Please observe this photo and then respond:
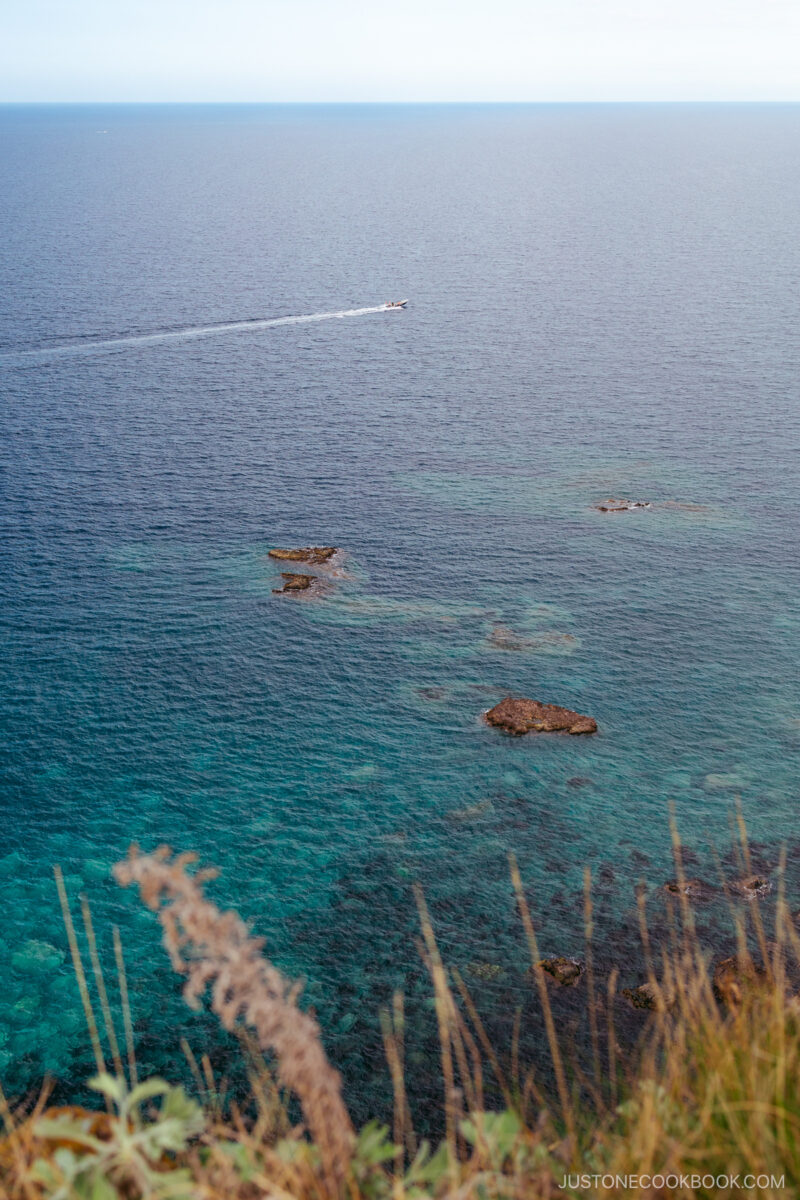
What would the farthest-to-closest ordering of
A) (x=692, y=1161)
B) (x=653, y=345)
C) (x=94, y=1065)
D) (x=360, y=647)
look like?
(x=653, y=345) → (x=360, y=647) → (x=94, y=1065) → (x=692, y=1161)

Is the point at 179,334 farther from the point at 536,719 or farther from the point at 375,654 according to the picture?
the point at 536,719

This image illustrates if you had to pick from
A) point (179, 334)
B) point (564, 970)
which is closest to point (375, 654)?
point (564, 970)

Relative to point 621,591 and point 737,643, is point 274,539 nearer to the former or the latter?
point 621,591

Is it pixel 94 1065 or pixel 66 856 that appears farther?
pixel 66 856

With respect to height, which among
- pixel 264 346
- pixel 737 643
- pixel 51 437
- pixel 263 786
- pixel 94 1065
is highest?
pixel 264 346

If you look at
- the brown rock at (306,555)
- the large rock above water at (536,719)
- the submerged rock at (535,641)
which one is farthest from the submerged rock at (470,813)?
the brown rock at (306,555)

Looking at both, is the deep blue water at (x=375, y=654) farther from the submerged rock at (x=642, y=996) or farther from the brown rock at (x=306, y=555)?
the submerged rock at (x=642, y=996)

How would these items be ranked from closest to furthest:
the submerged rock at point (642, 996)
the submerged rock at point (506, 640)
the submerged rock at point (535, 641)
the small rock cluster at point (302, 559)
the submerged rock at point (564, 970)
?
the submerged rock at point (642, 996) < the submerged rock at point (564, 970) < the submerged rock at point (535, 641) < the submerged rock at point (506, 640) < the small rock cluster at point (302, 559)

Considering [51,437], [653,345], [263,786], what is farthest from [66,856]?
[653,345]
